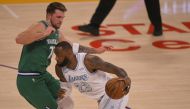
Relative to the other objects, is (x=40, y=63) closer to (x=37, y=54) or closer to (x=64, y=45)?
(x=37, y=54)

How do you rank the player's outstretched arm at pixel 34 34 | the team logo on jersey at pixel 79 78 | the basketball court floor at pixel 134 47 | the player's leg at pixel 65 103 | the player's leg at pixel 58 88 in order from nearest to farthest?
the player's outstretched arm at pixel 34 34 < the team logo on jersey at pixel 79 78 < the player's leg at pixel 58 88 < the player's leg at pixel 65 103 < the basketball court floor at pixel 134 47

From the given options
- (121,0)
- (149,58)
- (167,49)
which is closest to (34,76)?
(149,58)

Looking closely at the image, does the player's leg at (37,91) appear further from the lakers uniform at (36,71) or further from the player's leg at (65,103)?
the player's leg at (65,103)

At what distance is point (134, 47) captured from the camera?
855cm

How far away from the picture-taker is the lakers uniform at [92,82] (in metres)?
4.77

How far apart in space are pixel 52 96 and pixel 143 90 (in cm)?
196

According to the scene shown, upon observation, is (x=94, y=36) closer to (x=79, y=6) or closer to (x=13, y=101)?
(x=79, y=6)

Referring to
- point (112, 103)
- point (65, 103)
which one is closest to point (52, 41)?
point (65, 103)

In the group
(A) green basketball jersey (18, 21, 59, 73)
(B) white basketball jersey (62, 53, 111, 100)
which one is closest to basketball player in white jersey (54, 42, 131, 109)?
(B) white basketball jersey (62, 53, 111, 100)

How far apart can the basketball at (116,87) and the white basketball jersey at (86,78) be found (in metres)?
0.19

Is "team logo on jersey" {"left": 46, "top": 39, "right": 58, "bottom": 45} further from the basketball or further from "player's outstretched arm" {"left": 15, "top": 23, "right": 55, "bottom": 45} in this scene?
the basketball

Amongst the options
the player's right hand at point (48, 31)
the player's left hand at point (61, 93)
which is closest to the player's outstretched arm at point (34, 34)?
the player's right hand at point (48, 31)

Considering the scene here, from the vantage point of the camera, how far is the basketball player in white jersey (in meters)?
4.68

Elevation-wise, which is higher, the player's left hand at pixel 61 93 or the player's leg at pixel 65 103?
the player's left hand at pixel 61 93
